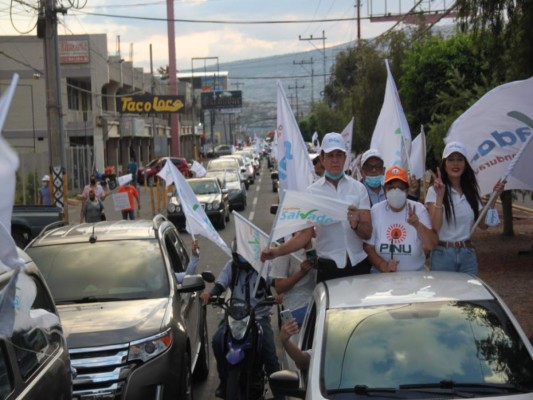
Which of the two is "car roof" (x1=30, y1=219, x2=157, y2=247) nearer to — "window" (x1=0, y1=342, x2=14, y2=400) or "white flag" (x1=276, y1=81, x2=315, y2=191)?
"white flag" (x1=276, y1=81, x2=315, y2=191)

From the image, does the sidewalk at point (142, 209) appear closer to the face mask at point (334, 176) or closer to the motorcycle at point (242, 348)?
the face mask at point (334, 176)

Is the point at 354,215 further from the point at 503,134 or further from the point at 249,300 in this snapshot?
the point at 503,134

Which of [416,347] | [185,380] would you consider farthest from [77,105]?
[416,347]

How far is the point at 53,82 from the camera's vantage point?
74.4ft

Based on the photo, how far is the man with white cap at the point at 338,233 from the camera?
680 centimetres

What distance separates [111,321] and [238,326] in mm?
996

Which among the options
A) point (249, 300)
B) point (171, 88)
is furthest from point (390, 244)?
point (171, 88)

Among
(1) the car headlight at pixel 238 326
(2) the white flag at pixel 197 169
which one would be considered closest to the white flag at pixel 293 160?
(1) the car headlight at pixel 238 326

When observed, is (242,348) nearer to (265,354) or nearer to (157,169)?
(265,354)

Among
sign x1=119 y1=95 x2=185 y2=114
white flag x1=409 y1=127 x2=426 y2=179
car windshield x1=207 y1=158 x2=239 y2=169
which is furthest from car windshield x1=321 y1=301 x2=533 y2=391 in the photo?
sign x1=119 y1=95 x2=185 y2=114

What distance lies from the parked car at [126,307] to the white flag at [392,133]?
11.0 feet

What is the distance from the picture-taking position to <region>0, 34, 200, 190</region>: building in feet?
144

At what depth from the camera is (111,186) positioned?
40906 mm

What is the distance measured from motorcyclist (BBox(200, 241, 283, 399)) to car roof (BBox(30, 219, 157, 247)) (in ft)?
4.72
